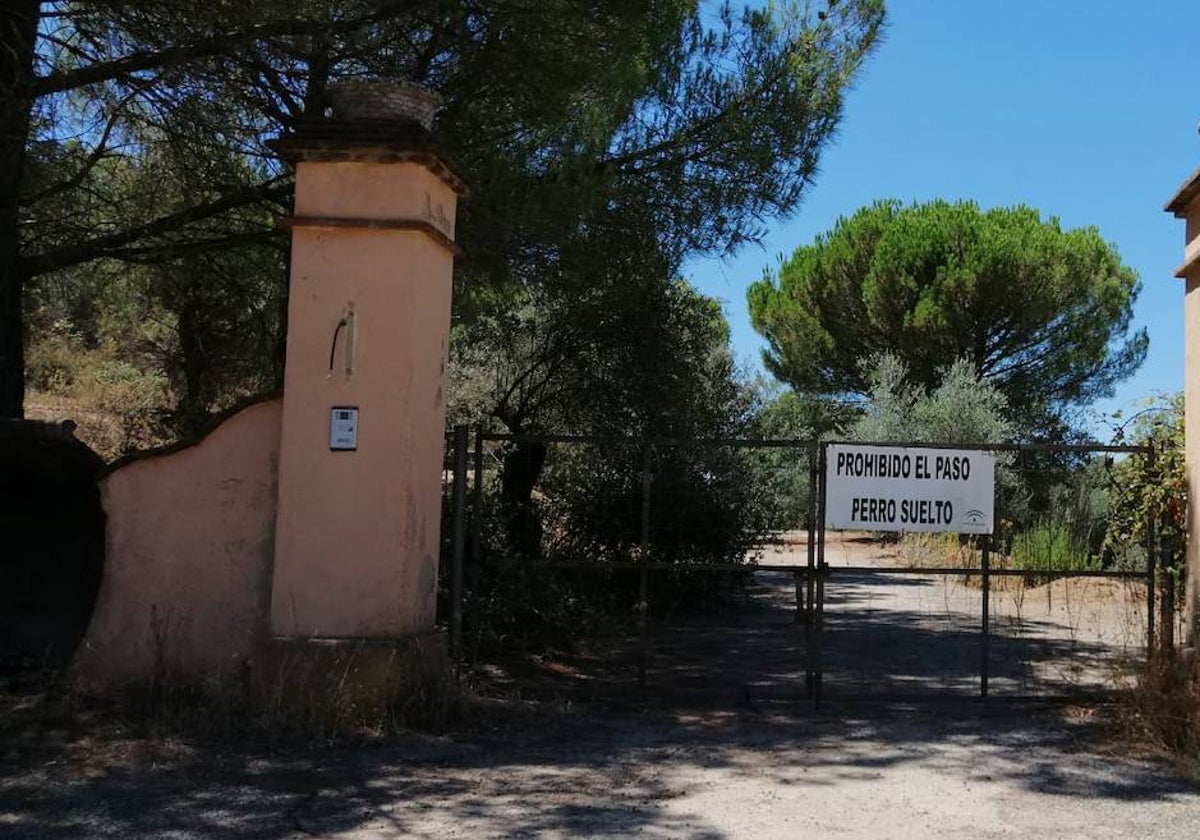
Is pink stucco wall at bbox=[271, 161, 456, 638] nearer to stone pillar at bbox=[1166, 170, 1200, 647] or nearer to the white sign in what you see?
the white sign

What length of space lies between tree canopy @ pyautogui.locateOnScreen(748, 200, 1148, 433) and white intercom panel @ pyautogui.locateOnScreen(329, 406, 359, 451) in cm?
2225

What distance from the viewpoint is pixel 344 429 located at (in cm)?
721

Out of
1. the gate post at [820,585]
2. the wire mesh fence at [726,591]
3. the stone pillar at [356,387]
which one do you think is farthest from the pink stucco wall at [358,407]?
the gate post at [820,585]

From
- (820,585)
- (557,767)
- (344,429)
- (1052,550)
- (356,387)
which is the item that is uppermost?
(356,387)

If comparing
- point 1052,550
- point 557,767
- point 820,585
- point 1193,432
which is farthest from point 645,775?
point 1052,550

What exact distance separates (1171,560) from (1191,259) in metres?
2.10

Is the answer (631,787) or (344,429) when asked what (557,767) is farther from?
(344,429)

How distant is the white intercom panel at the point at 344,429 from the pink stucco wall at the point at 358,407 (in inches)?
1.4

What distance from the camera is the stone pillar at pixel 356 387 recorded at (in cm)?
717

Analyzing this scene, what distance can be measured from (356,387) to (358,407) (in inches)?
5.0

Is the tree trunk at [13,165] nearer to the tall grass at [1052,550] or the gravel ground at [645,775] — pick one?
the gravel ground at [645,775]

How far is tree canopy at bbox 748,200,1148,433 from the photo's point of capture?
2844cm

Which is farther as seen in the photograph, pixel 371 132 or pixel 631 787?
pixel 371 132

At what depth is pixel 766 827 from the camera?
525 centimetres
